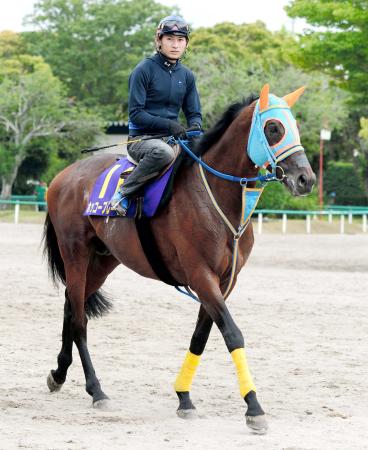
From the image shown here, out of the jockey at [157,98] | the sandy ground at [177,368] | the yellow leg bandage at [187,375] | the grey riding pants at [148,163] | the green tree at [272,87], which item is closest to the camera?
the sandy ground at [177,368]

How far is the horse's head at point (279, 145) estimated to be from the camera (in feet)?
19.3

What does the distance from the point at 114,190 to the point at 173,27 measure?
1420 mm

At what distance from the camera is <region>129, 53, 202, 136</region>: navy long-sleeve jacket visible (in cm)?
693

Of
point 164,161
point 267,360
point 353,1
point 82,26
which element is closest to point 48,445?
point 164,161

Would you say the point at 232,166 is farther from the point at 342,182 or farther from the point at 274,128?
the point at 342,182

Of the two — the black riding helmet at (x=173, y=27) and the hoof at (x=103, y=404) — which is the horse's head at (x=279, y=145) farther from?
the hoof at (x=103, y=404)

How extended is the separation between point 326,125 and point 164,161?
39689mm

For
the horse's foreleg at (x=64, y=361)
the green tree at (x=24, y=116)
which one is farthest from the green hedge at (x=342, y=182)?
the horse's foreleg at (x=64, y=361)

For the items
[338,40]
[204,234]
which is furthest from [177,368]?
[338,40]

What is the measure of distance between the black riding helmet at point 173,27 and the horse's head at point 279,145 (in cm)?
110

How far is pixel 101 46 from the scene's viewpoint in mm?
61438

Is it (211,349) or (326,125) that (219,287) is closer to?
(211,349)

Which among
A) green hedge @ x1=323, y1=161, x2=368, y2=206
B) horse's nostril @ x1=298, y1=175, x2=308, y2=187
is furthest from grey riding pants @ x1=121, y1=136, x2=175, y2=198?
green hedge @ x1=323, y1=161, x2=368, y2=206

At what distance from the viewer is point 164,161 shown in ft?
22.0
